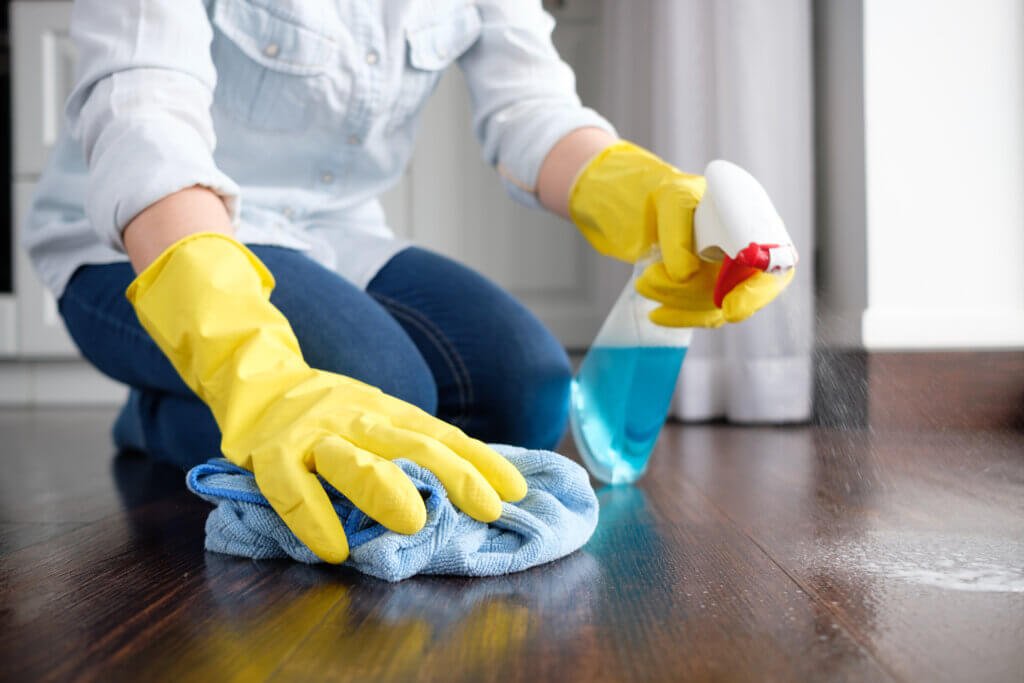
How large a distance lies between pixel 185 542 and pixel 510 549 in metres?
0.26

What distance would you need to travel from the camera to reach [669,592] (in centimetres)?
59

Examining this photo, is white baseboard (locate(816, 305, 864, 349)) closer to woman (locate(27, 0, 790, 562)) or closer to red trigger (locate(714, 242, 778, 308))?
woman (locate(27, 0, 790, 562))

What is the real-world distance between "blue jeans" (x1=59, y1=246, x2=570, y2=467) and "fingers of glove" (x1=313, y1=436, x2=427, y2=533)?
33 cm

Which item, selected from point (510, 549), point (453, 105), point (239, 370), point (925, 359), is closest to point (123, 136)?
point (239, 370)

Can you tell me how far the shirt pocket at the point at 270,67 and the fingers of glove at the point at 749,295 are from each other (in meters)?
0.50

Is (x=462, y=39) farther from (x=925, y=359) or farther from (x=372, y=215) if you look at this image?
(x=925, y=359)

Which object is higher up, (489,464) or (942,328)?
(489,464)

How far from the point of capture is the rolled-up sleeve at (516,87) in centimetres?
112

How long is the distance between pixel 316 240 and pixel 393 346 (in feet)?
0.71

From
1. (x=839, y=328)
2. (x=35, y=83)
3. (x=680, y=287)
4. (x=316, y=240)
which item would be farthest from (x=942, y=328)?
(x=35, y=83)

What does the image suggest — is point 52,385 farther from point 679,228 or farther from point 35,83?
point 679,228

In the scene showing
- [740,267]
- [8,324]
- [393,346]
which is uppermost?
[740,267]

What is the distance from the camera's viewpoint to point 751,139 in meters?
1.71

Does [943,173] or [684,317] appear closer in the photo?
[684,317]
